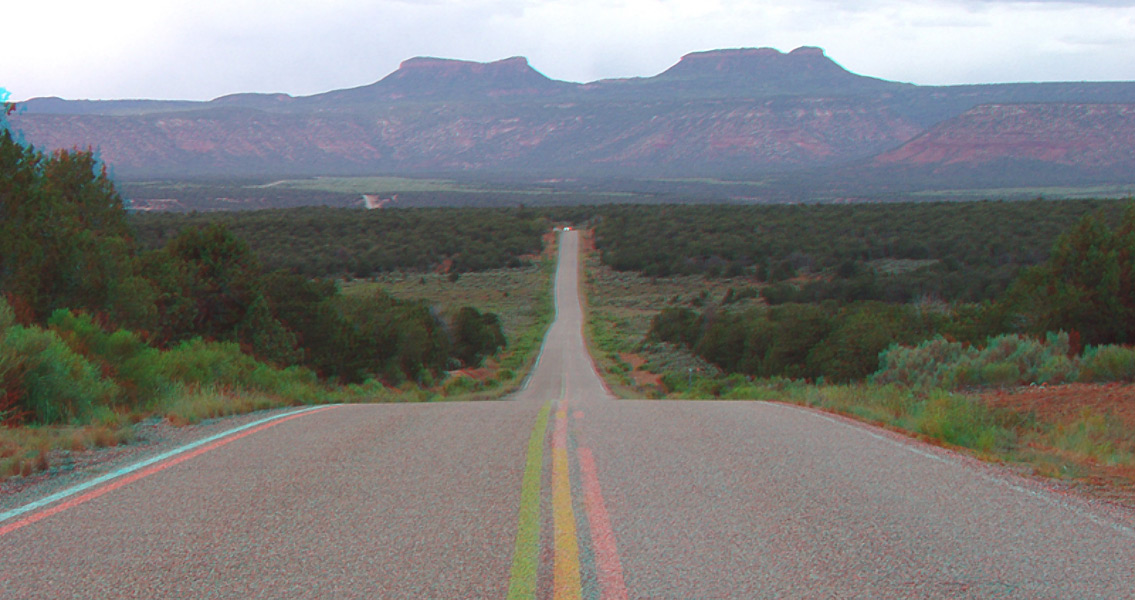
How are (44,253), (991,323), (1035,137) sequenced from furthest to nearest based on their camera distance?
(1035,137) → (991,323) → (44,253)

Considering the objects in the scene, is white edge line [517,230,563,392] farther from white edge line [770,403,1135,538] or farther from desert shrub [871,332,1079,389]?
white edge line [770,403,1135,538]

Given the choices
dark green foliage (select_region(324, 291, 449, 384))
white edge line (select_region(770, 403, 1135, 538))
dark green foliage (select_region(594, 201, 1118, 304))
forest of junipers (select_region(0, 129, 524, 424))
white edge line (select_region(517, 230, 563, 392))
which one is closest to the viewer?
white edge line (select_region(770, 403, 1135, 538))

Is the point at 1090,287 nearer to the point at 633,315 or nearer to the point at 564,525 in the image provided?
the point at 564,525

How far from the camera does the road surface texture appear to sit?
4.58m

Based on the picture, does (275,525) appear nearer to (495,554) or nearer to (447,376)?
(495,554)

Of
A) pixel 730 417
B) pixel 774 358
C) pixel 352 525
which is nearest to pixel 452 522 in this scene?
pixel 352 525

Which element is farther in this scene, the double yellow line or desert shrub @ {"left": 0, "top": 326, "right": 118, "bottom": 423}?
desert shrub @ {"left": 0, "top": 326, "right": 118, "bottom": 423}

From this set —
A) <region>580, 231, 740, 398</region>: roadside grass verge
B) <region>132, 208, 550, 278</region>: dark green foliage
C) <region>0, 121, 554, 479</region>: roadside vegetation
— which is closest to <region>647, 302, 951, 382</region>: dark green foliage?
<region>580, 231, 740, 398</region>: roadside grass verge

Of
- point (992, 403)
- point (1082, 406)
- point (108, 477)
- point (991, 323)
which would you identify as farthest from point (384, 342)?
point (108, 477)

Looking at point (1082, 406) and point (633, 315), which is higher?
point (1082, 406)

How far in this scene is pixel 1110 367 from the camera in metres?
13.9

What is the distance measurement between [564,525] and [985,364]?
37.5 feet

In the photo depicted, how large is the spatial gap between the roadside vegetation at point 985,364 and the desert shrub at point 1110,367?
0.06 feet

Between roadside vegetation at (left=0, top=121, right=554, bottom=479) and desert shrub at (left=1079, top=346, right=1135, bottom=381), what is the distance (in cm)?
1104
